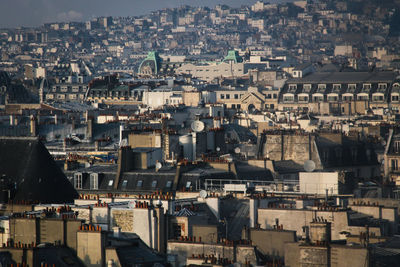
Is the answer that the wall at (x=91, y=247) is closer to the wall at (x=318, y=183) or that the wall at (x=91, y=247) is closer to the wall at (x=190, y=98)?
the wall at (x=318, y=183)

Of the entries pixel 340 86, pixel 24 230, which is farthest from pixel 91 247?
pixel 340 86

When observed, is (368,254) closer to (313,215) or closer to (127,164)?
(313,215)

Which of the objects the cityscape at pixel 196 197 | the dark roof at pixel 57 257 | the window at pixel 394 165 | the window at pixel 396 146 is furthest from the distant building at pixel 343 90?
the dark roof at pixel 57 257

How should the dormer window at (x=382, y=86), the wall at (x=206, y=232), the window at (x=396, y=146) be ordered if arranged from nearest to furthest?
the wall at (x=206, y=232)
the window at (x=396, y=146)
the dormer window at (x=382, y=86)

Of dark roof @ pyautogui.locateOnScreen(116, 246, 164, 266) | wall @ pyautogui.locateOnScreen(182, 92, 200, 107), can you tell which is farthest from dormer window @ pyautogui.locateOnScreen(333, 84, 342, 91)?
dark roof @ pyautogui.locateOnScreen(116, 246, 164, 266)

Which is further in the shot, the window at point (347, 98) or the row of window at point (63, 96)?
the row of window at point (63, 96)

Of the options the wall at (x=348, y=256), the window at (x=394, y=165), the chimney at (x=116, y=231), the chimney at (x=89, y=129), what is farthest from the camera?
the chimney at (x=89, y=129)

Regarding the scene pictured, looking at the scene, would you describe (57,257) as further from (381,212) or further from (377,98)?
(377,98)
